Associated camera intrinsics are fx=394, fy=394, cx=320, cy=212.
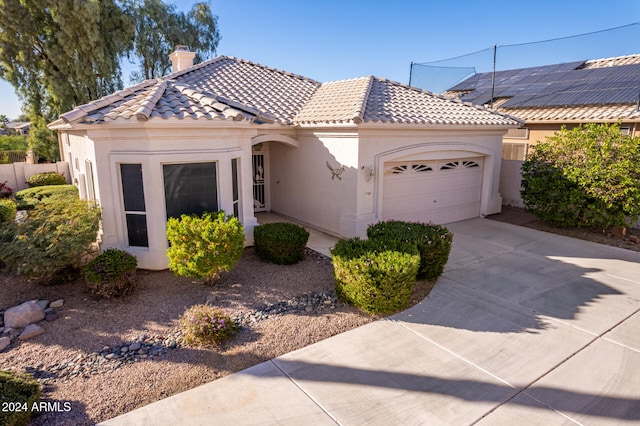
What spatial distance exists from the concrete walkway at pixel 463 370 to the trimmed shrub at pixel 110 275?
3353mm

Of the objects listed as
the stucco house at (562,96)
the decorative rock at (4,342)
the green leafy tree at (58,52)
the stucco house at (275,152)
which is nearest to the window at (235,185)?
the stucco house at (275,152)

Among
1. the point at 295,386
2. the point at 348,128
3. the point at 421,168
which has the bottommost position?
the point at 295,386

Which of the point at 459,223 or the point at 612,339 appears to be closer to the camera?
the point at 612,339

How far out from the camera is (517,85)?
60.6ft

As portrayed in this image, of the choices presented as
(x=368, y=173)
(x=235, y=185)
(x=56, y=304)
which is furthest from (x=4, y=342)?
(x=368, y=173)

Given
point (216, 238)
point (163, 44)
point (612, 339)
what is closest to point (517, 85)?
point (612, 339)

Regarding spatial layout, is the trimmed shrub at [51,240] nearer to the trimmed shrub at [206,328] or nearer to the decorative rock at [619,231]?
the trimmed shrub at [206,328]

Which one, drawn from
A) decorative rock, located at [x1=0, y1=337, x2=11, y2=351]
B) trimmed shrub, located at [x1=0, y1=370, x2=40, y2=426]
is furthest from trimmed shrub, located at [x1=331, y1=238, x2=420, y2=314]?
decorative rock, located at [x1=0, y1=337, x2=11, y2=351]

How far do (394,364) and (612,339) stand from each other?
140 inches

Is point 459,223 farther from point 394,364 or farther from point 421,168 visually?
point 394,364

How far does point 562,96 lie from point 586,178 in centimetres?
553

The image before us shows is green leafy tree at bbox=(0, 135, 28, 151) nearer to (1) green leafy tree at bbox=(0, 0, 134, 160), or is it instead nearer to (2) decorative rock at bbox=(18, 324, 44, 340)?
(1) green leafy tree at bbox=(0, 0, 134, 160)

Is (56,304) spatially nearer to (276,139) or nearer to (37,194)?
(276,139)

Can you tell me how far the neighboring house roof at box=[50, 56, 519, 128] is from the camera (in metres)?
8.45
